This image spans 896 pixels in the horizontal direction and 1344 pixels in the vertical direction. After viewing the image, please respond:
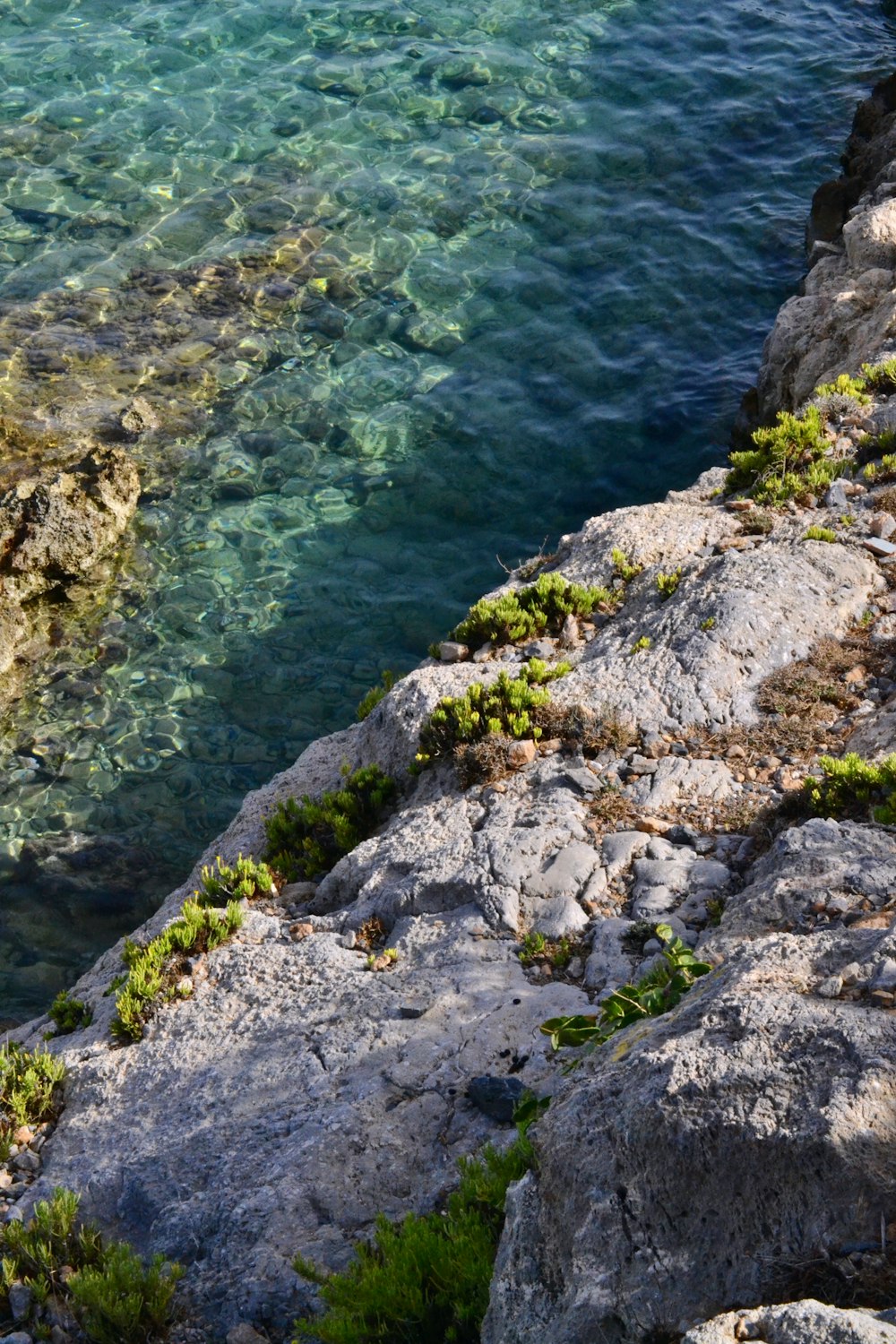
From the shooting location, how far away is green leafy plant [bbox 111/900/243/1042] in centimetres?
725

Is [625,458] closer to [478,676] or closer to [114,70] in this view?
[478,676]

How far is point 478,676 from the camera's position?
8828 mm

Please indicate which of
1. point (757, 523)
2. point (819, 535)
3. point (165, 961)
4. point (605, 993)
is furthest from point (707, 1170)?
point (757, 523)

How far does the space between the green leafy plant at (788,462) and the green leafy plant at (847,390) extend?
34 cm

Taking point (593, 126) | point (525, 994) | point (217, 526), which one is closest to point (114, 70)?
point (593, 126)

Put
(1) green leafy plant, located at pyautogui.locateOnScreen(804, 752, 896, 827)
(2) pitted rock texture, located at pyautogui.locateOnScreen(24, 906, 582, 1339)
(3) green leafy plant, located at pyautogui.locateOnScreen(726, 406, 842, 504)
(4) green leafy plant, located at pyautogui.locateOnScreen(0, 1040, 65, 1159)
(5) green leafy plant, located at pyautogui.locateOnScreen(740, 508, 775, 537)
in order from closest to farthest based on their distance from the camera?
(2) pitted rock texture, located at pyautogui.locateOnScreen(24, 906, 582, 1339) < (1) green leafy plant, located at pyautogui.locateOnScreen(804, 752, 896, 827) < (4) green leafy plant, located at pyautogui.locateOnScreen(0, 1040, 65, 1159) < (5) green leafy plant, located at pyautogui.locateOnScreen(740, 508, 775, 537) < (3) green leafy plant, located at pyautogui.locateOnScreen(726, 406, 842, 504)

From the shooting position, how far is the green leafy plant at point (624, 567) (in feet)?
31.7

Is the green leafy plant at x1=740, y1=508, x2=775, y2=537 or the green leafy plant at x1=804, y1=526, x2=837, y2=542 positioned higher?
the green leafy plant at x1=804, y1=526, x2=837, y2=542

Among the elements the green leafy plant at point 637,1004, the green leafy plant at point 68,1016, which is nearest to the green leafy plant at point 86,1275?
the green leafy plant at point 68,1016

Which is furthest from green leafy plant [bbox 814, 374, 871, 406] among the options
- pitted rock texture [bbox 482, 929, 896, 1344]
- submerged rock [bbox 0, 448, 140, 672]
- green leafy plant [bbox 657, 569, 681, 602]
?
submerged rock [bbox 0, 448, 140, 672]

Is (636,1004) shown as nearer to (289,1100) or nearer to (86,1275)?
(289,1100)

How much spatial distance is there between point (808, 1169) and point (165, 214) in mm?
17471

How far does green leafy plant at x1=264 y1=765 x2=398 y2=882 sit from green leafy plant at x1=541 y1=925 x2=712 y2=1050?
9.24 feet

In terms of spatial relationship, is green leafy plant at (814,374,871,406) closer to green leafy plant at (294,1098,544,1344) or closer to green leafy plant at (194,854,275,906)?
green leafy plant at (194,854,275,906)
